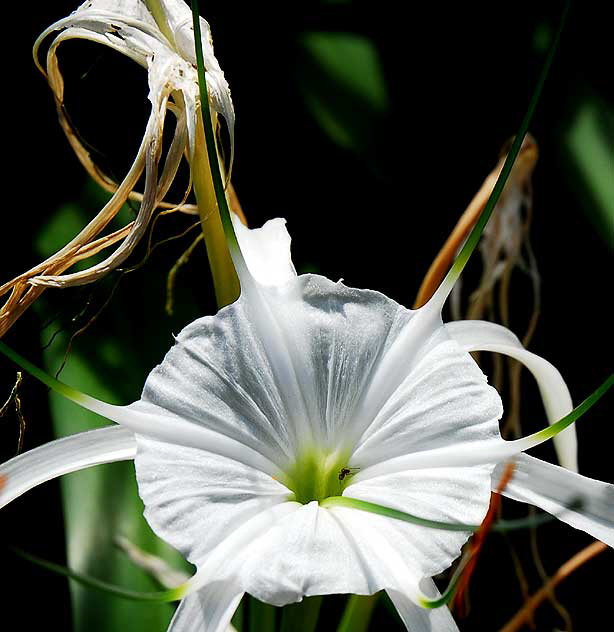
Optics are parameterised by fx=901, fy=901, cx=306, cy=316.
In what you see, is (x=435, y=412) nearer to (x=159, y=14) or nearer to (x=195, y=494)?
(x=195, y=494)

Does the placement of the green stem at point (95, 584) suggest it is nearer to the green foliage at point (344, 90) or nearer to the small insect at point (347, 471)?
the small insect at point (347, 471)

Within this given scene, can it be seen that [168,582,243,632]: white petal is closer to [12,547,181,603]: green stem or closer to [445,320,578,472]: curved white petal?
[12,547,181,603]: green stem

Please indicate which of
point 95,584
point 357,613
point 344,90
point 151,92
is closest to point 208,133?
point 151,92

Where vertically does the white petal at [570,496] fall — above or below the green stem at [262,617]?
above

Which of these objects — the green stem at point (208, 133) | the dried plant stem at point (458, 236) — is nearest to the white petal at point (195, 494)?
the green stem at point (208, 133)

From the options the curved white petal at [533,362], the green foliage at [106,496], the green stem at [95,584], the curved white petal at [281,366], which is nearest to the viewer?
the green stem at [95,584]

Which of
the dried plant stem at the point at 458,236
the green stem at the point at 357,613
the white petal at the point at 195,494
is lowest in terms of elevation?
the green stem at the point at 357,613

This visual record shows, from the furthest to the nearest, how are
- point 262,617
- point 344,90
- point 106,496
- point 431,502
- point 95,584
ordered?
1. point 344,90
2. point 106,496
3. point 262,617
4. point 431,502
5. point 95,584

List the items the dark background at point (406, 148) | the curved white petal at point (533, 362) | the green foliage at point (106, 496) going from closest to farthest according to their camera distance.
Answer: the curved white petal at point (533, 362), the green foliage at point (106, 496), the dark background at point (406, 148)
